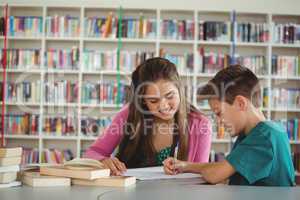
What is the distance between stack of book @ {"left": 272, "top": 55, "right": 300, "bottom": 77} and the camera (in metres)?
4.48

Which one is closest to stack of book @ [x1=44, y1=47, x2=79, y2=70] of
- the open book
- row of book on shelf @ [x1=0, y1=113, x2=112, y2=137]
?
row of book on shelf @ [x1=0, y1=113, x2=112, y2=137]

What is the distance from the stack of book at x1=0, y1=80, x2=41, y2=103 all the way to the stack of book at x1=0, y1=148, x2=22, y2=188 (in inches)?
128

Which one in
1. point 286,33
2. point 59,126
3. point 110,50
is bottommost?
point 59,126

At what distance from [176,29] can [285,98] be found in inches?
52.9

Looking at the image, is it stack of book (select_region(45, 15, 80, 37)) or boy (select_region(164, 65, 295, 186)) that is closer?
boy (select_region(164, 65, 295, 186))

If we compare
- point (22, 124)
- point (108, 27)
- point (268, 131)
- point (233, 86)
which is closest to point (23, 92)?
point (22, 124)

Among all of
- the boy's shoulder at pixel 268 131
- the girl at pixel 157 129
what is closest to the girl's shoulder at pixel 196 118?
the girl at pixel 157 129

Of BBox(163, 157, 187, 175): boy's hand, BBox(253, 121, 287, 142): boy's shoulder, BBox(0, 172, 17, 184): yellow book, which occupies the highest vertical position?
BBox(253, 121, 287, 142): boy's shoulder

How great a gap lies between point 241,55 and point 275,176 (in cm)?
338

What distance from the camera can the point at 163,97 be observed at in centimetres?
192

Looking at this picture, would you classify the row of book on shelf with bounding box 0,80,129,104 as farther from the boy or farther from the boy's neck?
the boy's neck

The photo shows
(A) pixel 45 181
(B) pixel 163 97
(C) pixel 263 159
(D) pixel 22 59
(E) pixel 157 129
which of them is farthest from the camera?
(D) pixel 22 59

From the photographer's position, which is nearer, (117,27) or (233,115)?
(233,115)

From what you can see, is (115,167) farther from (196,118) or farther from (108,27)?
(108,27)
